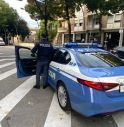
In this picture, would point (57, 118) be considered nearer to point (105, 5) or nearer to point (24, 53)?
point (24, 53)

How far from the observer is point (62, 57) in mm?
6199

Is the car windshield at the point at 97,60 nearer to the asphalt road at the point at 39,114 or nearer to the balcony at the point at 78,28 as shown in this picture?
the asphalt road at the point at 39,114

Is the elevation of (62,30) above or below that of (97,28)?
below

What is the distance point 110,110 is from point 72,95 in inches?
33.2

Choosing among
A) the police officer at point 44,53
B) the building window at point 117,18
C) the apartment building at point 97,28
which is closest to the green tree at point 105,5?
the apartment building at point 97,28

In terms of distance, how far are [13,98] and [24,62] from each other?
5.36ft

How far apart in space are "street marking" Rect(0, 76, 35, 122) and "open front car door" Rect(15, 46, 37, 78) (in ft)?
1.51

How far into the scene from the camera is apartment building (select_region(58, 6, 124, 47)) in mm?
31709

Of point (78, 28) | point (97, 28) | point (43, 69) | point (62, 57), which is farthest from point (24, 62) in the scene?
point (78, 28)

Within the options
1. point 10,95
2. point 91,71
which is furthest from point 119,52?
point 91,71

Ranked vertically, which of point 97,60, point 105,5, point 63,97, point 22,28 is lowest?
point 63,97

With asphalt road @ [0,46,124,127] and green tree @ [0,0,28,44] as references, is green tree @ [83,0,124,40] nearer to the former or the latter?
asphalt road @ [0,46,124,127]

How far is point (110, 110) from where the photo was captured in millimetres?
4434

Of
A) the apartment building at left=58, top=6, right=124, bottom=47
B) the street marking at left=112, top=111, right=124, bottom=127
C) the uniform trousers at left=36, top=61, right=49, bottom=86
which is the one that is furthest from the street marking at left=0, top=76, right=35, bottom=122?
the apartment building at left=58, top=6, right=124, bottom=47
